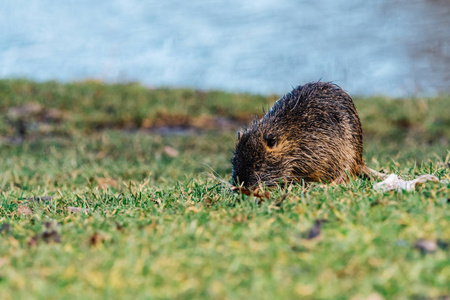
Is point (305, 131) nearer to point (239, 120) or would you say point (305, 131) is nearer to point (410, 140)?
point (410, 140)

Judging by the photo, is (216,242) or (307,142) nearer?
(216,242)

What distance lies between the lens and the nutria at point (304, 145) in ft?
13.4

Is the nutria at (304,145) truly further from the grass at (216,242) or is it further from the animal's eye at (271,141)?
the grass at (216,242)

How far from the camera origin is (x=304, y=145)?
4.22m

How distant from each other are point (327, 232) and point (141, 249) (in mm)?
786

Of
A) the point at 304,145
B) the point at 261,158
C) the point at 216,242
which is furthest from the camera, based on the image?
the point at 304,145

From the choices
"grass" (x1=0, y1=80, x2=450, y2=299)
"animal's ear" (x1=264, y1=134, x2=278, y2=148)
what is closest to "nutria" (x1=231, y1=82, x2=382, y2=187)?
"animal's ear" (x1=264, y1=134, x2=278, y2=148)

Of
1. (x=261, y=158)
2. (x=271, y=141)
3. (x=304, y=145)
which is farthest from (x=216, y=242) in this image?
(x=304, y=145)

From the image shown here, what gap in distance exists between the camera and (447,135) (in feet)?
29.0

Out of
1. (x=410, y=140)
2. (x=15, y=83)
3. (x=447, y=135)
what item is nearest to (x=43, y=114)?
(x=15, y=83)

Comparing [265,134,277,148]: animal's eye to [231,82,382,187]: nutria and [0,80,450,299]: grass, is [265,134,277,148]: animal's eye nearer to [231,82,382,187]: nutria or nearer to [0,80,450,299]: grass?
[231,82,382,187]: nutria

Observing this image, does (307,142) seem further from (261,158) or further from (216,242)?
(216,242)

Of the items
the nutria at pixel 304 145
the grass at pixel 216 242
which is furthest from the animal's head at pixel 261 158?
the grass at pixel 216 242

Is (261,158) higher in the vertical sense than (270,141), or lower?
lower
